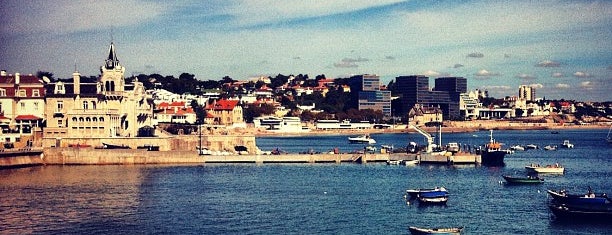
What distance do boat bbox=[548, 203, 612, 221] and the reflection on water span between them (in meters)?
23.9

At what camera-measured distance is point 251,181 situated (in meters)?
64.0

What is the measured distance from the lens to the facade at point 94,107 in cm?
8581

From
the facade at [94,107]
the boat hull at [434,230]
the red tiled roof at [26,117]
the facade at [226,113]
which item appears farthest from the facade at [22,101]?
the facade at [226,113]

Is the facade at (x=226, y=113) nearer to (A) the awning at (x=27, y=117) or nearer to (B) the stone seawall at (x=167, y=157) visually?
(A) the awning at (x=27, y=117)

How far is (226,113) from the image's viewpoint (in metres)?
180

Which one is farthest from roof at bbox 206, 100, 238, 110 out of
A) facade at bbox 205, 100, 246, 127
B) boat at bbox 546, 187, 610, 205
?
boat at bbox 546, 187, 610, 205

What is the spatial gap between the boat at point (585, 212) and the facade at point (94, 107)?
53.0m

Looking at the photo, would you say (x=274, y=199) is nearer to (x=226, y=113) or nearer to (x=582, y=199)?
(x=582, y=199)

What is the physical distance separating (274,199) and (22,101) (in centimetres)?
4660

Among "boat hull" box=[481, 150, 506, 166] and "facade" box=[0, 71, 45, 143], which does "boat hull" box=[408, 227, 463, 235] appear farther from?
"facade" box=[0, 71, 45, 143]

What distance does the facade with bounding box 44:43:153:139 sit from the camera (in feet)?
282

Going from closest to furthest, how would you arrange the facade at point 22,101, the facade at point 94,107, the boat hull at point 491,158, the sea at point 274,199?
the sea at point 274,199 < the boat hull at point 491,158 < the facade at point 94,107 < the facade at point 22,101

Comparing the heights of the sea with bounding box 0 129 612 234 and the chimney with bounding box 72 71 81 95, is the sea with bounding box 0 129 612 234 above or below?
below

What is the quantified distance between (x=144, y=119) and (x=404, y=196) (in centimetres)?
5136
